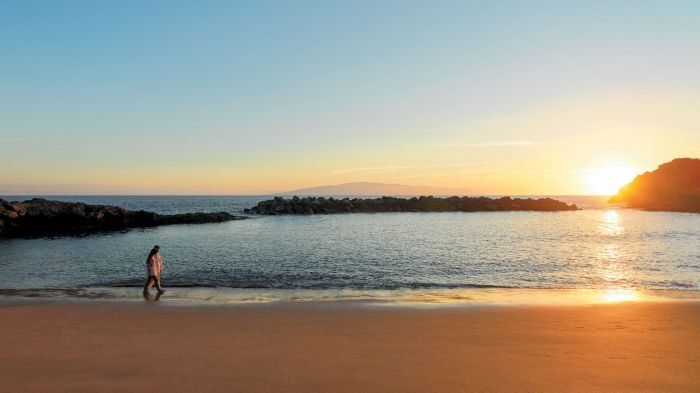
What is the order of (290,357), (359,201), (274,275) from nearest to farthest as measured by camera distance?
1. (290,357)
2. (274,275)
3. (359,201)

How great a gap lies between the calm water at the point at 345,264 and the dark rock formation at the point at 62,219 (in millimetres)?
8620

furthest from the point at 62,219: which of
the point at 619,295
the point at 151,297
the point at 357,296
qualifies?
the point at 619,295

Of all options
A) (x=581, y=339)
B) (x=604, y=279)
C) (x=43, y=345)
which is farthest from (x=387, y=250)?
(x=43, y=345)

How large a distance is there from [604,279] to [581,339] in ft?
41.9

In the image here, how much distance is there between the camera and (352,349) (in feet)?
31.1

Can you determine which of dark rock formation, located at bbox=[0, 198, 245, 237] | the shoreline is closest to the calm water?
the shoreline

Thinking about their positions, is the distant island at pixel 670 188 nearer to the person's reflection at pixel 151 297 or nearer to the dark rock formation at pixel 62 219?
the dark rock formation at pixel 62 219

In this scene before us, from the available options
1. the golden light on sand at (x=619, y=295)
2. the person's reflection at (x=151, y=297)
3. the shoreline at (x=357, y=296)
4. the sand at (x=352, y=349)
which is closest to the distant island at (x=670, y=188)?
the golden light on sand at (x=619, y=295)

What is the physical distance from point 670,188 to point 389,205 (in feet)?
258

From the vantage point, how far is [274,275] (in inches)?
867

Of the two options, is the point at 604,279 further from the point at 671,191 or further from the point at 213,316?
the point at 671,191

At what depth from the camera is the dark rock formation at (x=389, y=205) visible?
276 feet

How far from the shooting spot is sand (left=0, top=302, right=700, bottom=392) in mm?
7617

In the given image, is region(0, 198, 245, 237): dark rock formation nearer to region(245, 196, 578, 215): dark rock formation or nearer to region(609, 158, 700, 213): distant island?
region(245, 196, 578, 215): dark rock formation
